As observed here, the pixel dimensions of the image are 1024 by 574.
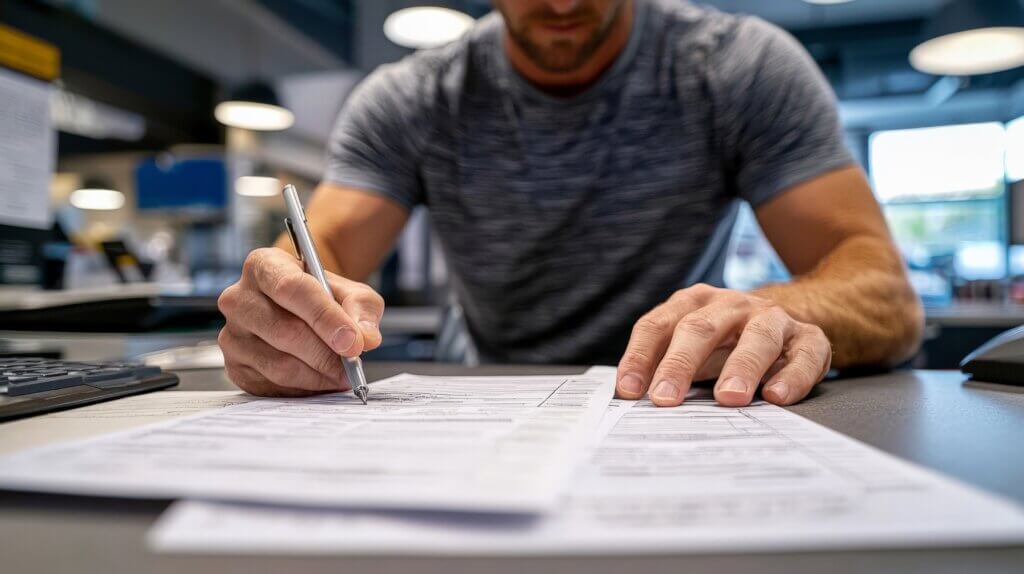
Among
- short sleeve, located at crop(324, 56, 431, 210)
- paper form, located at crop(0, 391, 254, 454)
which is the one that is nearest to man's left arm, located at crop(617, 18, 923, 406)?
paper form, located at crop(0, 391, 254, 454)

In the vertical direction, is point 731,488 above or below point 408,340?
above

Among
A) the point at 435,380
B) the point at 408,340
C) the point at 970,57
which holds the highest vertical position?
the point at 970,57

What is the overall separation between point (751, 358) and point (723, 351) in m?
0.07

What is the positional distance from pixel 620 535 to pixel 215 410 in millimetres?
332

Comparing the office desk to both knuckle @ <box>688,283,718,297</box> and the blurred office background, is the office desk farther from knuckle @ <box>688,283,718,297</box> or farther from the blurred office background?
the blurred office background

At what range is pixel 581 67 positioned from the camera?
103cm

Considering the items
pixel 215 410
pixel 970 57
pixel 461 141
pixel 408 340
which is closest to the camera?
pixel 215 410

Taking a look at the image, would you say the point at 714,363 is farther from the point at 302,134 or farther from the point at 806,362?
the point at 302,134

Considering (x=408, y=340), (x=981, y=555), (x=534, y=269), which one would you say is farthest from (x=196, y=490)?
(x=408, y=340)

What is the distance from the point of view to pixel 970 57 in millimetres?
3252

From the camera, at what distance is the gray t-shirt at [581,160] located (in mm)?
1014

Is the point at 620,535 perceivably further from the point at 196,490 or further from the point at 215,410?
the point at 215,410

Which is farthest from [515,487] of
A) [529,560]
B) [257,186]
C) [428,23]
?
[257,186]

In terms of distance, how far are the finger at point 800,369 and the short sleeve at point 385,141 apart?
750 mm
